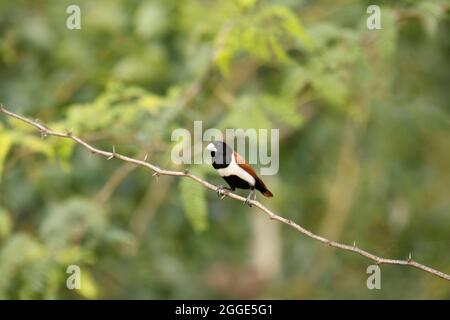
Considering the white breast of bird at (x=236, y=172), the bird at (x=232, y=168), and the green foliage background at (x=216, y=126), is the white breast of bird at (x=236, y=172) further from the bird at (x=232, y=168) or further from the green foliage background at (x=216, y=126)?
the green foliage background at (x=216, y=126)

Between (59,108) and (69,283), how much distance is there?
184 centimetres

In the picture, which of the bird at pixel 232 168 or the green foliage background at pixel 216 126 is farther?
the green foliage background at pixel 216 126

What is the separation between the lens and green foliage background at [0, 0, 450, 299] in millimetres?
5371

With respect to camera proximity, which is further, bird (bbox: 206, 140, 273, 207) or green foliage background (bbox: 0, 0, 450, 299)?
green foliage background (bbox: 0, 0, 450, 299)

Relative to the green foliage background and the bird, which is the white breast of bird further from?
the green foliage background

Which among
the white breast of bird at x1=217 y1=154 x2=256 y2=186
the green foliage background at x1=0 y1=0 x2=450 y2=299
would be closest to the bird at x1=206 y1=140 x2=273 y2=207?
the white breast of bird at x1=217 y1=154 x2=256 y2=186

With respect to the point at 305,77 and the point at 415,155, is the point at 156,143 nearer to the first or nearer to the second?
the point at 305,77

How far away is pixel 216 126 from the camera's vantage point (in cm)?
591

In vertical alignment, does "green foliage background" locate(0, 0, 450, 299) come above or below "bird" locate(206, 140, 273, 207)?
above

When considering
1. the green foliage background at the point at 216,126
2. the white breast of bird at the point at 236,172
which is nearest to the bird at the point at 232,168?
the white breast of bird at the point at 236,172

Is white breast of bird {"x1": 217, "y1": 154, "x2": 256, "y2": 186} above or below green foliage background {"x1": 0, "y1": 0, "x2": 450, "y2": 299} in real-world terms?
below

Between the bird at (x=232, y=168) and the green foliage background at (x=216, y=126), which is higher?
the green foliage background at (x=216, y=126)

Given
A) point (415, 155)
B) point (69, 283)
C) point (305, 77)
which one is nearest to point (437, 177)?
point (415, 155)

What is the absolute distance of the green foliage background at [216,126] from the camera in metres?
5.37
